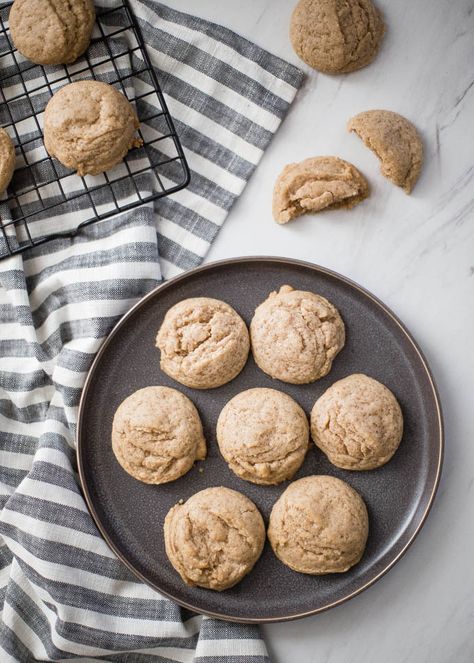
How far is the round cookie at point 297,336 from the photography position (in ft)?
7.38

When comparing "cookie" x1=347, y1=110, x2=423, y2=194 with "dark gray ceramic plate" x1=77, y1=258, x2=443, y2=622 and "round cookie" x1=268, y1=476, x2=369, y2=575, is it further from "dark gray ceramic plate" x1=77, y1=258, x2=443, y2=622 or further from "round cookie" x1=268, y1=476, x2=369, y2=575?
"round cookie" x1=268, y1=476, x2=369, y2=575

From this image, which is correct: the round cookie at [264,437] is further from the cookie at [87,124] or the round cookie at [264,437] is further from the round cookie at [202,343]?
the cookie at [87,124]

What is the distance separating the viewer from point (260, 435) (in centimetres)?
221

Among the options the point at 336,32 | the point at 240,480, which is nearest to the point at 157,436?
the point at 240,480

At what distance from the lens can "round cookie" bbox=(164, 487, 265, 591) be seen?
Answer: 220 centimetres

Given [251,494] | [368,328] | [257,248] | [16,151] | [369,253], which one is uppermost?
[16,151]

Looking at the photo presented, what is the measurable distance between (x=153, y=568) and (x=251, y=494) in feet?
1.43

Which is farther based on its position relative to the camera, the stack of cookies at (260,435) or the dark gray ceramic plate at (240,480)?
the dark gray ceramic plate at (240,480)

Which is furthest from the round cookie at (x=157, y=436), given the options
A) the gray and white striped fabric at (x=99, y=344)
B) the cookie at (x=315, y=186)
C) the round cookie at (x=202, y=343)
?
the cookie at (x=315, y=186)

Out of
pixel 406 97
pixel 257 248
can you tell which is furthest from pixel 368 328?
pixel 406 97

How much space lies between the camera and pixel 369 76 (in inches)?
95.7

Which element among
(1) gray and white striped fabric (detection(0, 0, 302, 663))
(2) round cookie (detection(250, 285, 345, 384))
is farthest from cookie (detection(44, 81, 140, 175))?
(2) round cookie (detection(250, 285, 345, 384))

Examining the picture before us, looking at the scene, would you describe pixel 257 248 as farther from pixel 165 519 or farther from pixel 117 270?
pixel 165 519

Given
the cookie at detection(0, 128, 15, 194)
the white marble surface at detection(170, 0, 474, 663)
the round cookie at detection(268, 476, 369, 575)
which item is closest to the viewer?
the round cookie at detection(268, 476, 369, 575)
